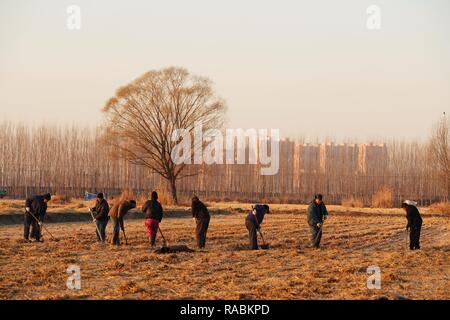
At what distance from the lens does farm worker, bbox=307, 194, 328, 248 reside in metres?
22.2

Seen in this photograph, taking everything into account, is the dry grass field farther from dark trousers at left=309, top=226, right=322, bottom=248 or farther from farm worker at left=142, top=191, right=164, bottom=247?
farm worker at left=142, top=191, right=164, bottom=247

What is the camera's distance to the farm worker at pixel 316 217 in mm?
22234

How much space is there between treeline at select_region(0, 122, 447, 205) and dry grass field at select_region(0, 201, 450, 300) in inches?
920

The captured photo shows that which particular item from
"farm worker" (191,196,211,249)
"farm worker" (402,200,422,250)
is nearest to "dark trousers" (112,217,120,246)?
"farm worker" (191,196,211,249)

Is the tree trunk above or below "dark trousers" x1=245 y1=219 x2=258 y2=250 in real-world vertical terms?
above

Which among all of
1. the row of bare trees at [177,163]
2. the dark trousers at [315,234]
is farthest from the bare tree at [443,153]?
the dark trousers at [315,234]

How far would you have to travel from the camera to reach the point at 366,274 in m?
17.0

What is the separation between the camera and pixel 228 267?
17.9 metres

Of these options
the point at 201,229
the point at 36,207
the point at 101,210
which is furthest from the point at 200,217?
the point at 36,207

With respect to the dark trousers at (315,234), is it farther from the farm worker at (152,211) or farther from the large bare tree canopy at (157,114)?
the large bare tree canopy at (157,114)
